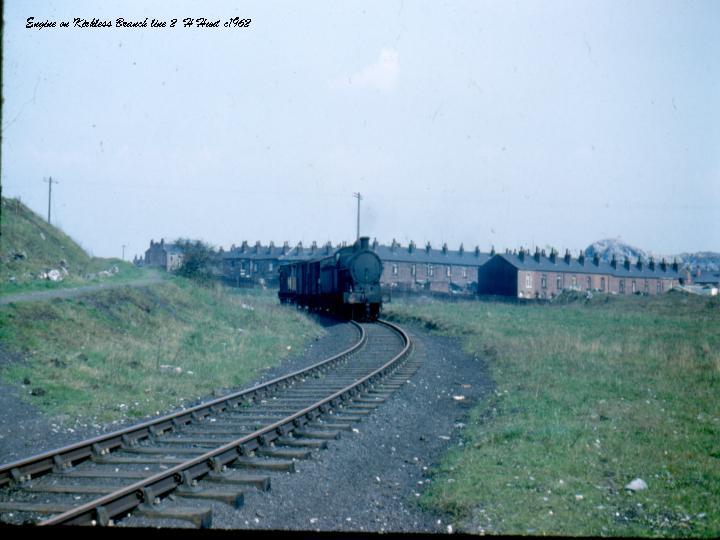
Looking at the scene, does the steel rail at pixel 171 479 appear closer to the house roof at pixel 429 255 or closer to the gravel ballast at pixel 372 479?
the gravel ballast at pixel 372 479

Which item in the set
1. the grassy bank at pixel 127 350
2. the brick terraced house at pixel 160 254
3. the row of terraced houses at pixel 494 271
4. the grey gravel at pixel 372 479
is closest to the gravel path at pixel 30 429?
the grassy bank at pixel 127 350

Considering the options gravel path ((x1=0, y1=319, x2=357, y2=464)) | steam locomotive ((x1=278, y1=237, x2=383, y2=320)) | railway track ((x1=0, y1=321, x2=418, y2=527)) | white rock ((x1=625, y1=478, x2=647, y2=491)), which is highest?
steam locomotive ((x1=278, y1=237, x2=383, y2=320))

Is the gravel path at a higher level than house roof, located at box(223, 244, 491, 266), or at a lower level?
lower

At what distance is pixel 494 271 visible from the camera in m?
80.9

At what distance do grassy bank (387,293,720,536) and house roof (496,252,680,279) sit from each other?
63.0 metres

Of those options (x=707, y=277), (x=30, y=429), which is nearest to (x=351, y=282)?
(x=30, y=429)

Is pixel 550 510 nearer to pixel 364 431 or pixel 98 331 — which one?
pixel 364 431

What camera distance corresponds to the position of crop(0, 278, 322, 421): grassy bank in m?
11.1

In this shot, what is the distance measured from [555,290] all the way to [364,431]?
76.9 metres

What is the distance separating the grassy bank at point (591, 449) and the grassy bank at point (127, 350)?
227 inches

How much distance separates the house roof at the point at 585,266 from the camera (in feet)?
263

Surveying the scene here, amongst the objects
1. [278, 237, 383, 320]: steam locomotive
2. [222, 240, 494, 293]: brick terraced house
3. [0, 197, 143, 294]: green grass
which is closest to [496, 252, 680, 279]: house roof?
[222, 240, 494, 293]: brick terraced house

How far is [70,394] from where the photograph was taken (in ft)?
36.0

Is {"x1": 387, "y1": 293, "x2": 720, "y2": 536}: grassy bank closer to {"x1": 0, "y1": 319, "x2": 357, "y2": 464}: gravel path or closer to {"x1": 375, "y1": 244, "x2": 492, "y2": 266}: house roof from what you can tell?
{"x1": 0, "y1": 319, "x2": 357, "y2": 464}: gravel path
